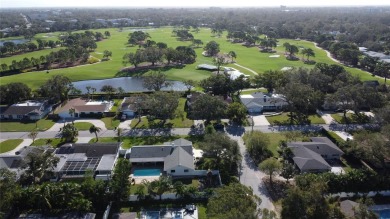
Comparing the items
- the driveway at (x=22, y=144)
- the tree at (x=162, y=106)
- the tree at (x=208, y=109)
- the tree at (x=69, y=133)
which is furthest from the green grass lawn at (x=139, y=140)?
the driveway at (x=22, y=144)

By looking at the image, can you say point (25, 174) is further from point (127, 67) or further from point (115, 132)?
point (127, 67)

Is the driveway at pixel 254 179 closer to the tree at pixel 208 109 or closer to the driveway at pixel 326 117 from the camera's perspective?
the tree at pixel 208 109

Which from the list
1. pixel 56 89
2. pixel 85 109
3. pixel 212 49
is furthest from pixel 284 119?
pixel 212 49

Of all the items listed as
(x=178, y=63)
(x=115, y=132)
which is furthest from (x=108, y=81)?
(x=115, y=132)

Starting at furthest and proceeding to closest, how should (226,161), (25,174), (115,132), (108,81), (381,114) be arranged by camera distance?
(108,81) → (115,132) → (381,114) → (226,161) → (25,174)

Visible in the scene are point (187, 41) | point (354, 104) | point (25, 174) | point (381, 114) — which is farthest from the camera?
point (187, 41)

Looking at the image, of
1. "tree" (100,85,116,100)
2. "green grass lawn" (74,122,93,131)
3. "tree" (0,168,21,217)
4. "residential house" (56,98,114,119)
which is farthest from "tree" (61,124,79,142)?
"tree" (100,85,116,100)
